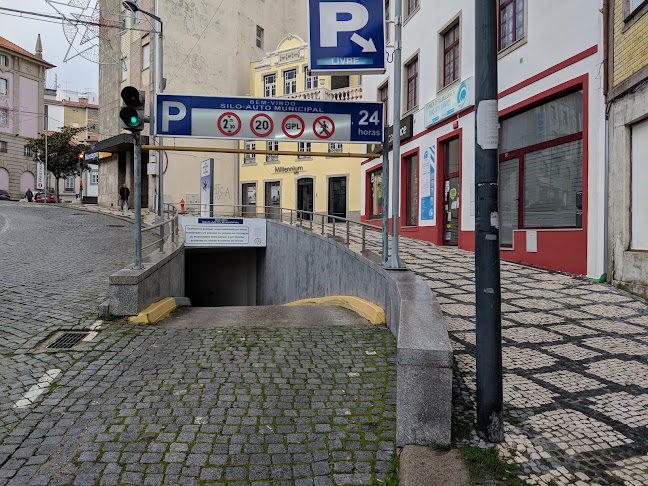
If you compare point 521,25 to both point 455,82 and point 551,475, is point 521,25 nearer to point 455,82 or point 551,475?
point 455,82

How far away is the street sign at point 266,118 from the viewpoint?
7.14 meters

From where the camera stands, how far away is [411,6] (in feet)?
56.4

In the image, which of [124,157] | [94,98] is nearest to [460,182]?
[124,157]

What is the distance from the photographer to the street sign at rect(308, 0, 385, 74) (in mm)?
6660

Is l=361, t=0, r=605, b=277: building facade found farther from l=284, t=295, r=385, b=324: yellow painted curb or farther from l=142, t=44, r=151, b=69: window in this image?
l=142, t=44, r=151, b=69: window

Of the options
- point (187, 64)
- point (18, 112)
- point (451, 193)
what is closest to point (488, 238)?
point (451, 193)

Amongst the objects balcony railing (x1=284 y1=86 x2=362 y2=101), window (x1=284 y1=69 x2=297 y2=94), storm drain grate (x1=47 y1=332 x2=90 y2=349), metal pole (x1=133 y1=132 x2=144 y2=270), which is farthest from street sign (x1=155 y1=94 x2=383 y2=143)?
window (x1=284 y1=69 x2=297 y2=94)

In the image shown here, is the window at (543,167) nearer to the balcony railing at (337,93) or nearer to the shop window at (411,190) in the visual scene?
the shop window at (411,190)

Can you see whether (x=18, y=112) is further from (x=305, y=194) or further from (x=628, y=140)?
(x=628, y=140)

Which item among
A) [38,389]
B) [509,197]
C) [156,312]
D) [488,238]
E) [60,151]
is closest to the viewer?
[488,238]

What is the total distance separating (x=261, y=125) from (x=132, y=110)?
1799 millimetres

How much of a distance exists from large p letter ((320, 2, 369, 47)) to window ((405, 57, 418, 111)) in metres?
10.6

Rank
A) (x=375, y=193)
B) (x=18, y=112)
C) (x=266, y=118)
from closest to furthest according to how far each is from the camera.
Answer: (x=266, y=118)
(x=375, y=193)
(x=18, y=112)

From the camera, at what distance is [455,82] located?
1376cm
